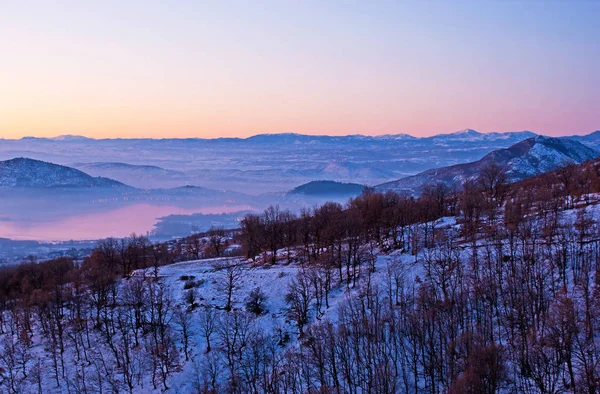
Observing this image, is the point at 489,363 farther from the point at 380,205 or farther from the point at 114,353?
the point at 380,205

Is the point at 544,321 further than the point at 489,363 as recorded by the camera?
Yes

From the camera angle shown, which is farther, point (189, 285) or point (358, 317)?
point (189, 285)

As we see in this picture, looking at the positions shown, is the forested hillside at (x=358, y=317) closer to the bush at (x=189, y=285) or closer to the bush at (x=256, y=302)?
the bush at (x=256, y=302)

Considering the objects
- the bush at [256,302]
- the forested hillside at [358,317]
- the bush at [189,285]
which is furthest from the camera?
the bush at [189,285]

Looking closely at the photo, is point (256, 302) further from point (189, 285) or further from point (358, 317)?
point (358, 317)

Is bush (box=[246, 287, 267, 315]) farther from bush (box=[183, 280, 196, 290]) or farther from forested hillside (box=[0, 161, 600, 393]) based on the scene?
bush (box=[183, 280, 196, 290])

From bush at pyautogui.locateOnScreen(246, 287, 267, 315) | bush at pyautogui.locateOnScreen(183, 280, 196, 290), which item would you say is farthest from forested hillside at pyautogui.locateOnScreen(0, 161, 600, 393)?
bush at pyautogui.locateOnScreen(183, 280, 196, 290)

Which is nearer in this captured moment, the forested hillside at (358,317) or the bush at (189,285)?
the forested hillside at (358,317)

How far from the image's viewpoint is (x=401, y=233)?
8462 centimetres

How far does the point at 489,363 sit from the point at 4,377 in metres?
55.7

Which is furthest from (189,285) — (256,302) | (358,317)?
(358,317)

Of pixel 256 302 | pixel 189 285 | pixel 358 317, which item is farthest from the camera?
pixel 189 285

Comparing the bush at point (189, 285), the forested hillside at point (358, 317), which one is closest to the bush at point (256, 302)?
the forested hillside at point (358, 317)

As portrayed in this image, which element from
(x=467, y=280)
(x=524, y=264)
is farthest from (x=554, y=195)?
(x=467, y=280)
